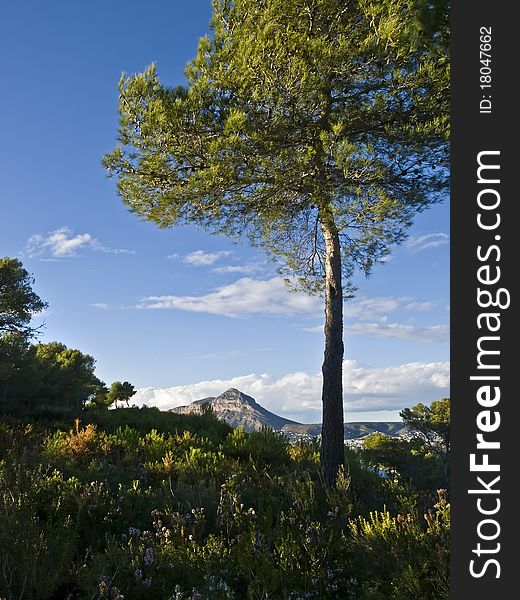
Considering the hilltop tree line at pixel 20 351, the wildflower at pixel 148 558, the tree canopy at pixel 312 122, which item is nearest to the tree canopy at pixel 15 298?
the hilltop tree line at pixel 20 351

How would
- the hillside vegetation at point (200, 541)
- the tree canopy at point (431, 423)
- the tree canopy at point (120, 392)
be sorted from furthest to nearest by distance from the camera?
the tree canopy at point (120, 392) → the tree canopy at point (431, 423) → the hillside vegetation at point (200, 541)

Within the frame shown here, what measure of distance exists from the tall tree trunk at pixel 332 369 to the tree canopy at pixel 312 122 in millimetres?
22

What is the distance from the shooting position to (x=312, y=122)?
9.72 m

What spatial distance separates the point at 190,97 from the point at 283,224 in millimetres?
3634

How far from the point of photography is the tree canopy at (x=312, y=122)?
8.84m

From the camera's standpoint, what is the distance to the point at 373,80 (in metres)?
9.56

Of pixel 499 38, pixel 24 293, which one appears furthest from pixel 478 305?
pixel 24 293

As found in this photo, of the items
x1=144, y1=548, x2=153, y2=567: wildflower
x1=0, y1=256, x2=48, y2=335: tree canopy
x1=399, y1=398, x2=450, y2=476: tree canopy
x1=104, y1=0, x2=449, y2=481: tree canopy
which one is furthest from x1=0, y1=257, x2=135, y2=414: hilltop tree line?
x1=399, y1=398, x2=450, y2=476: tree canopy

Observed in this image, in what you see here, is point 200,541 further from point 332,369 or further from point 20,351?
point 20,351

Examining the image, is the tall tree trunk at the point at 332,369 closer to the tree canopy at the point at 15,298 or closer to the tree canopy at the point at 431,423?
the tree canopy at the point at 15,298

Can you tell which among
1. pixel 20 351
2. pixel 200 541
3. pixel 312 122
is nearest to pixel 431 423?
pixel 20 351

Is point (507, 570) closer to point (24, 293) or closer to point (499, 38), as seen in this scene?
point (499, 38)

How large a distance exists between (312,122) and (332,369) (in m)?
4.80

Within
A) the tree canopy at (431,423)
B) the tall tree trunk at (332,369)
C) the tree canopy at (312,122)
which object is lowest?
the tree canopy at (431,423)
